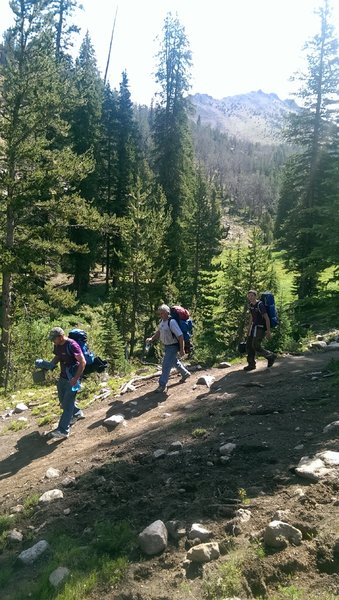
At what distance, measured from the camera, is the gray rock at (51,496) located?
583 cm

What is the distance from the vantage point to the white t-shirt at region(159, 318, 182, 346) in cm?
971

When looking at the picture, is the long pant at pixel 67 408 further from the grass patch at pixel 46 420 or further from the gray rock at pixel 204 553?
the gray rock at pixel 204 553

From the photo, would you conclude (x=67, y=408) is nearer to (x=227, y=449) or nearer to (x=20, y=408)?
(x=20, y=408)

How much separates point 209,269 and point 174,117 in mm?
11559

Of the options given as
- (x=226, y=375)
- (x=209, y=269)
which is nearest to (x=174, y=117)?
(x=209, y=269)

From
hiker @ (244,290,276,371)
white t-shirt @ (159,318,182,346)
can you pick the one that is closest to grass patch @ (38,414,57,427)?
white t-shirt @ (159,318,182,346)

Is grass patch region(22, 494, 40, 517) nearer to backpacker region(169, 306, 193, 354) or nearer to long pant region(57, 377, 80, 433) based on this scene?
long pant region(57, 377, 80, 433)

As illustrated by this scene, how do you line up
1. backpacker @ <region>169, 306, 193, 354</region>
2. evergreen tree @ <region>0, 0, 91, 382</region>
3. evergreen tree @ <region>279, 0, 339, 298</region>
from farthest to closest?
evergreen tree @ <region>279, 0, 339, 298</region> → evergreen tree @ <region>0, 0, 91, 382</region> → backpacker @ <region>169, 306, 193, 354</region>

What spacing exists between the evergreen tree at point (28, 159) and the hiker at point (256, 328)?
8129 mm

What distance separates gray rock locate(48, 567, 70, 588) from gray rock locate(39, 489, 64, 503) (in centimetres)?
164

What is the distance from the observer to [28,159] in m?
15.3

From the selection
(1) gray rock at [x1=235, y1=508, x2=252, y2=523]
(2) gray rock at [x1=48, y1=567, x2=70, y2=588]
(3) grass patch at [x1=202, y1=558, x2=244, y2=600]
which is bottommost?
(2) gray rock at [x1=48, y1=567, x2=70, y2=588]

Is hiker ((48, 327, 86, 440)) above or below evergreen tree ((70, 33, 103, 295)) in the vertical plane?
below

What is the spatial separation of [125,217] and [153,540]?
59.4 feet
